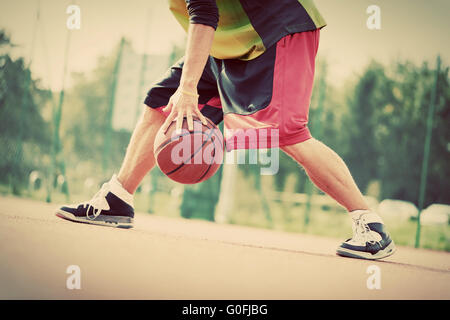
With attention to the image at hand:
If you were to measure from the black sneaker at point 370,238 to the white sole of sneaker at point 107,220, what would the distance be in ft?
4.34

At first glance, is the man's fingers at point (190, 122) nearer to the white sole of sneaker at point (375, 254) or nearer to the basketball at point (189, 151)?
the basketball at point (189, 151)

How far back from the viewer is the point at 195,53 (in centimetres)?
210

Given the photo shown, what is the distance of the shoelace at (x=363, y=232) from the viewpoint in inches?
92.3

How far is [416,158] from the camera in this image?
50.5 feet

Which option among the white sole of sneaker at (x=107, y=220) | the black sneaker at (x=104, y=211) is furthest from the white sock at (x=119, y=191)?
the white sole of sneaker at (x=107, y=220)

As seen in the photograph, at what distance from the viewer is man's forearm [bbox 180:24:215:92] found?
2080 millimetres

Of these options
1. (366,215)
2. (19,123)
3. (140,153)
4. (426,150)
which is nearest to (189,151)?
(140,153)

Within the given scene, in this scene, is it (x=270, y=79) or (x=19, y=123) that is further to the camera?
(x=19, y=123)

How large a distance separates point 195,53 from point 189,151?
46cm

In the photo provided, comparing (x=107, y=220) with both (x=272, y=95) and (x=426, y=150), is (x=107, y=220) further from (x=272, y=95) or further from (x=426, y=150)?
(x=426, y=150)

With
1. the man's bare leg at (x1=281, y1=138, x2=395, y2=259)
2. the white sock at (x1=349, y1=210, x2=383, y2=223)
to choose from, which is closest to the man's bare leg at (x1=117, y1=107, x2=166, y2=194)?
the man's bare leg at (x1=281, y1=138, x2=395, y2=259)

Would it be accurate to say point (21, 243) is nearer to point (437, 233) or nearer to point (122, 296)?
point (122, 296)

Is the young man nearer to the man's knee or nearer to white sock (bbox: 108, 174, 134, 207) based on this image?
the man's knee
